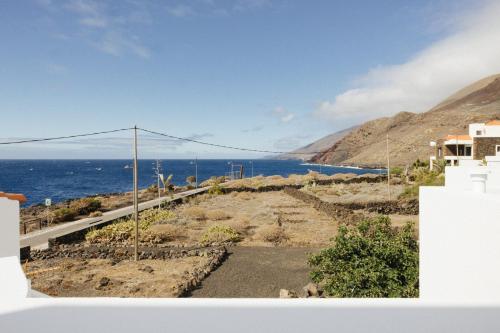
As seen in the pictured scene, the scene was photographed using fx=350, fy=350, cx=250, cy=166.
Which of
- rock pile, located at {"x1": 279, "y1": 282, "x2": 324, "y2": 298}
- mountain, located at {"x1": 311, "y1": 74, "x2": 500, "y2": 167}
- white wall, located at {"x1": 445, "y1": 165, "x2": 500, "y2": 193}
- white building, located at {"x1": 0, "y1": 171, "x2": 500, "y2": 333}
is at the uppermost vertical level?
mountain, located at {"x1": 311, "y1": 74, "x2": 500, "y2": 167}

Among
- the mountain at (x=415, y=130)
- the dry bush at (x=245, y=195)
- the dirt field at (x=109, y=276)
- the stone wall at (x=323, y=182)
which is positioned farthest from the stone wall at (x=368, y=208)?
the mountain at (x=415, y=130)

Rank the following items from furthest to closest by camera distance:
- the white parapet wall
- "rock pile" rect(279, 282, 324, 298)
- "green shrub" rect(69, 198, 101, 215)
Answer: "green shrub" rect(69, 198, 101, 215)
"rock pile" rect(279, 282, 324, 298)
the white parapet wall

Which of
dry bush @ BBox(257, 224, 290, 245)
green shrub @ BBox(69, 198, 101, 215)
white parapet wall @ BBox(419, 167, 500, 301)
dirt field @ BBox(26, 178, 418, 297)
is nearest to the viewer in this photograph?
white parapet wall @ BBox(419, 167, 500, 301)

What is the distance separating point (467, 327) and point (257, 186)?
4168 centimetres

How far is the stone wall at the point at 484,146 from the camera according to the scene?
41125mm

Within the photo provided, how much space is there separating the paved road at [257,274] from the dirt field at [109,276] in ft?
4.21

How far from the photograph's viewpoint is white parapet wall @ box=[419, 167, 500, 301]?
398 cm

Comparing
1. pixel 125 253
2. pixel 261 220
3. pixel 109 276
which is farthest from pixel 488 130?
pixel 109 276

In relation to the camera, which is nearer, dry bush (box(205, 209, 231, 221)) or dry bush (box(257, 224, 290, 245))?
dry bush (box(257, 224, 290, 245))

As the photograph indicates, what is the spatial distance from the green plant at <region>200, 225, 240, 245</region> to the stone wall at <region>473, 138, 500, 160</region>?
114 ft

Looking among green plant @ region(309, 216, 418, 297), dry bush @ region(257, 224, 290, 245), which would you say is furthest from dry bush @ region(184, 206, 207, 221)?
green plant @ region(309, 216, 418, 297)

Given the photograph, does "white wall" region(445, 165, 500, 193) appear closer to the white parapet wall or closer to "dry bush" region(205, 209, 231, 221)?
the white parapet wall

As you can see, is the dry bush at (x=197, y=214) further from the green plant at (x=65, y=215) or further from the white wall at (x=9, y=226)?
the white wall at (x=9, y=226)

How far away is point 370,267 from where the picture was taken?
29.0 ft
